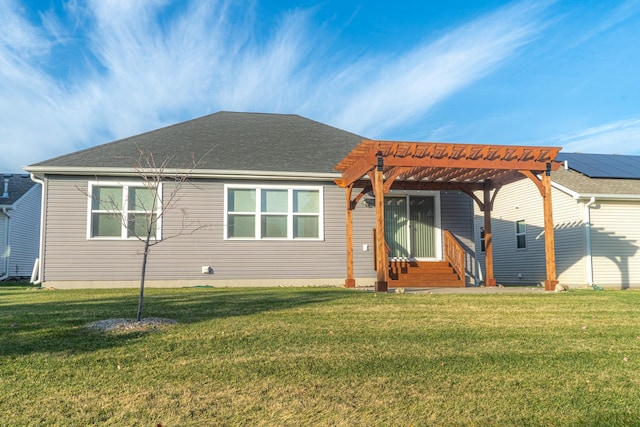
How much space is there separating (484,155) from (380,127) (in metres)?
17.0

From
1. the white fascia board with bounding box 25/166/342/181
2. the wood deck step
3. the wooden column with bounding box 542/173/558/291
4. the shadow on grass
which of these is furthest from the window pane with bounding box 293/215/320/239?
the wooden column with bounding box 542/173/558/291

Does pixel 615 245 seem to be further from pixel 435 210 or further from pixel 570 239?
pixel 435 210

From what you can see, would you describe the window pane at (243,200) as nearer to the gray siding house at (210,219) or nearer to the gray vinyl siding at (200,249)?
the gray siding house at (210,219)

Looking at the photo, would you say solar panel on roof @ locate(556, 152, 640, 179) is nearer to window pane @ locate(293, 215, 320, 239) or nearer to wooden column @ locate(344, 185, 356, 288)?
wooden column @ locate(344, 185, 356, 288)

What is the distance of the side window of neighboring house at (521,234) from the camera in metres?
17.9

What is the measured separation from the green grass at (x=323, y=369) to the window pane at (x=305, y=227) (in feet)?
19.7

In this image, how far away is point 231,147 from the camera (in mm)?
13172

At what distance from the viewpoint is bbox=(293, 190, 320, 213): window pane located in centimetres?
1231

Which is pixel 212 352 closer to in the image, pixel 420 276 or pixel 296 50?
pixel 420 276

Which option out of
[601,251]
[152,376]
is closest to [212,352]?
[152,376]

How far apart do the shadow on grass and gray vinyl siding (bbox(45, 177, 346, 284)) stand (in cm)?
293

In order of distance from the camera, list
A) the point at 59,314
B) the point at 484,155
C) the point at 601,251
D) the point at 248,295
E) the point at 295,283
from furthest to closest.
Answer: the point at 601,251, the point at 295,283, the point at 484,155, the point at 248,295, the point at 59,314

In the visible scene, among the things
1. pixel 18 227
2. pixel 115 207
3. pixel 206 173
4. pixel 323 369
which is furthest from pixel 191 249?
pixel 18 227

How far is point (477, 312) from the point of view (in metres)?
6.56
